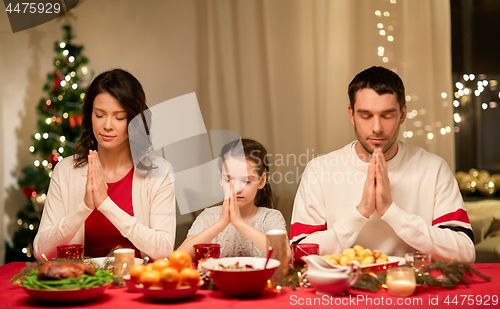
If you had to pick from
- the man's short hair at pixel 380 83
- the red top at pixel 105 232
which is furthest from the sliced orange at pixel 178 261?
the man's short hair at pixel 380 83

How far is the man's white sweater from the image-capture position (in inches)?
72.4

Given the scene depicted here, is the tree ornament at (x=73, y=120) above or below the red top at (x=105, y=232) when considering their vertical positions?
above

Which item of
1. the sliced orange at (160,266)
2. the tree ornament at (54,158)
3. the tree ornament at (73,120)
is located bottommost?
the sliced orange at (160,266)

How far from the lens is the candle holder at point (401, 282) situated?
119cm

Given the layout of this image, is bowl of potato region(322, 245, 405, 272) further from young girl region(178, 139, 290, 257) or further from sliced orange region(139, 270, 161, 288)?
young girl region(178, 139, 290, 257)

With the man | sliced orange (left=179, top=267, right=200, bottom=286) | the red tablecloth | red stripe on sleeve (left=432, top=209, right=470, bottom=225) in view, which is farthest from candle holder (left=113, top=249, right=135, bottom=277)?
red stripe on sleeve (left=432, top=209, right=470, bottom=225)

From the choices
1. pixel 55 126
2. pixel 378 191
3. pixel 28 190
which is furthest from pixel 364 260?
pixel 28 190

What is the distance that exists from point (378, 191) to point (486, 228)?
2.07m

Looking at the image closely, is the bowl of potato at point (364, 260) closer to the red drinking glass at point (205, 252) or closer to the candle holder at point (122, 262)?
the red drinking glass at point (205, 252)

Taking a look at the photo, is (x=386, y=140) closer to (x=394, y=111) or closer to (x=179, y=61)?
(x=394, y=111)

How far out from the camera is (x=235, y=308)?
1.12 metres

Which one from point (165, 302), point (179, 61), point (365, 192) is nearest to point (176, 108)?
point (179, 61)

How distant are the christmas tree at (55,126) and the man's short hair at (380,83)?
2.71 m

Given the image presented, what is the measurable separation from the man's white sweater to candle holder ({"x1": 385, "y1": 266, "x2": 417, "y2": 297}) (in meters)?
0.51
